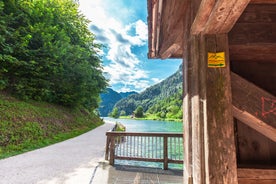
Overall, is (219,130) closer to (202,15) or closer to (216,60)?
(216,60)

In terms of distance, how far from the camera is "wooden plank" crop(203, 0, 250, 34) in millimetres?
891

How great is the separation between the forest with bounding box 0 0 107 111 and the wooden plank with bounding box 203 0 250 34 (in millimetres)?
8471

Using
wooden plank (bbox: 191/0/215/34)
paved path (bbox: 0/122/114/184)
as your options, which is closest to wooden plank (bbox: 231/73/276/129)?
wooden plank (bbox: 191/0/215/34)

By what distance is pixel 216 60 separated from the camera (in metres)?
1.07

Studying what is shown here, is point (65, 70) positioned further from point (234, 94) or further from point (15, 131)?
point (234, 94)

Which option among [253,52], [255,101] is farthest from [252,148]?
[253,52]

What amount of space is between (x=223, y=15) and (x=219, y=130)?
69 centimetres

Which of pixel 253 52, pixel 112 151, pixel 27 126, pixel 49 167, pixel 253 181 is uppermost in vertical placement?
pixel 253 52

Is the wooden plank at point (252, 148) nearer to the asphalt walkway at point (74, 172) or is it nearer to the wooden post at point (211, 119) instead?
the wooden post at point (211, 119)

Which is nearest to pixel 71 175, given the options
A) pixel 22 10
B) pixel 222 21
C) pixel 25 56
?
pixel 222 21

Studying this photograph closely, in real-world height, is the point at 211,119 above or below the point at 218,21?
below

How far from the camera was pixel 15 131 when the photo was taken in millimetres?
6242

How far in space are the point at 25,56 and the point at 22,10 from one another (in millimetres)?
2456

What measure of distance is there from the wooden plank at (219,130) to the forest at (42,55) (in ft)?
28.2
